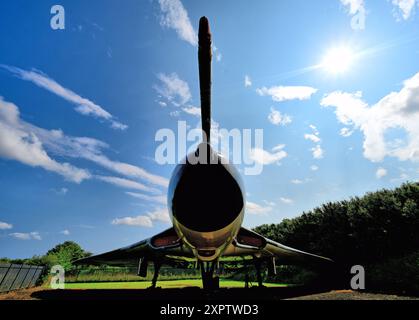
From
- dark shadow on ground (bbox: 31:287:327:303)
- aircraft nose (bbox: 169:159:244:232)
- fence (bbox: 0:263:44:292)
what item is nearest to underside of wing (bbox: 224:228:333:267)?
dark shadow on ground (bbox: 31:287:327:303)

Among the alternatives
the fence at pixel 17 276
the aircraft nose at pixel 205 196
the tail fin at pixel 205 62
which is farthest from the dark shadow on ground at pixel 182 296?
the tail fin at pixel 205 62

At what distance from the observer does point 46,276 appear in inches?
984

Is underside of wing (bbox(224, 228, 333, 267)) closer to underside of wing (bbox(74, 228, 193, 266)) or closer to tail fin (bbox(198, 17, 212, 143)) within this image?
underside of wing (bbox(74, 228, 193, 266))

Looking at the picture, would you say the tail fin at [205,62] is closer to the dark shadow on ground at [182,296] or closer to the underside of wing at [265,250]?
the underside of wing at [265,250]

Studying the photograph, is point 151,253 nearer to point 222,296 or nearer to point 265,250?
point 222,296

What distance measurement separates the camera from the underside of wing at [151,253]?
7.62 metres

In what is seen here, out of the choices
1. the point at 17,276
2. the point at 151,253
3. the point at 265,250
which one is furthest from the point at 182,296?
the point at 17,276

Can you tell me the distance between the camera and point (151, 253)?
417 inches

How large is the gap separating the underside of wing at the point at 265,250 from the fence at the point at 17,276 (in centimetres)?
1623

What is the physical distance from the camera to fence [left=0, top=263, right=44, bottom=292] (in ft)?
52.3

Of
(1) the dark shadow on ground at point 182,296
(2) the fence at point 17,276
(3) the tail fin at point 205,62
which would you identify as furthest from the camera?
(2) the fence at point 17,276

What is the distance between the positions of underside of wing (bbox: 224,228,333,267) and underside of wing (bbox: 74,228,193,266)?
182 cm

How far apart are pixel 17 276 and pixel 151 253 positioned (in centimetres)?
1478
